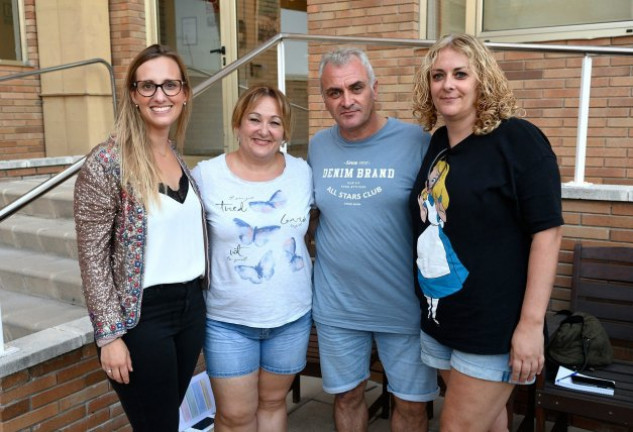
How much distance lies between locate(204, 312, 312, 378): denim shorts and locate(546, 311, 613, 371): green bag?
1.24m

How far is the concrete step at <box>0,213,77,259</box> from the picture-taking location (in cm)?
448

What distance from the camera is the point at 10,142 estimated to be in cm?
667

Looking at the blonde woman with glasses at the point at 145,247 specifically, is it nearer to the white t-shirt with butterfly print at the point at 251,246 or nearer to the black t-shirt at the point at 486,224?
the white t-shirt with butterfly print at the point at 251,246

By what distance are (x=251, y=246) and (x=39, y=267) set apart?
8.75 ft

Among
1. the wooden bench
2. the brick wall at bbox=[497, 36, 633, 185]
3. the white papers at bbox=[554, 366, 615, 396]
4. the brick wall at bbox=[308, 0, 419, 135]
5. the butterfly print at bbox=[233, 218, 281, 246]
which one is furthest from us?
the brick wall at bbox=[308, 0, 419, 135]

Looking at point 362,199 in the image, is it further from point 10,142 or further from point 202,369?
point 10,142

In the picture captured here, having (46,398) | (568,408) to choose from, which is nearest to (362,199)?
(568,408)

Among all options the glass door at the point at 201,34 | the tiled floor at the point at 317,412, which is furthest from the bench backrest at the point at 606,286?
the glass door at the point at 201,34

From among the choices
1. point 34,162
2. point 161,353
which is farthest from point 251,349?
point 34,162

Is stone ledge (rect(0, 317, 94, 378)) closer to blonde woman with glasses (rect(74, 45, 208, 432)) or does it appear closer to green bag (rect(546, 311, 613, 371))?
blonde woman with glasses (rect(74, 45, 208, 432))

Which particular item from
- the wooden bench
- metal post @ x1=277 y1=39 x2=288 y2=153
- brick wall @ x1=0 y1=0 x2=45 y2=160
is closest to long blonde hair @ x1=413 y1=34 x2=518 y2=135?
the wooden bench

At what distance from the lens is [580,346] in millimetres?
2805

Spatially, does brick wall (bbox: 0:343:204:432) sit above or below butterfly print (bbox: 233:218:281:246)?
below

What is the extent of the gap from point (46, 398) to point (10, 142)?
4.85 meters
